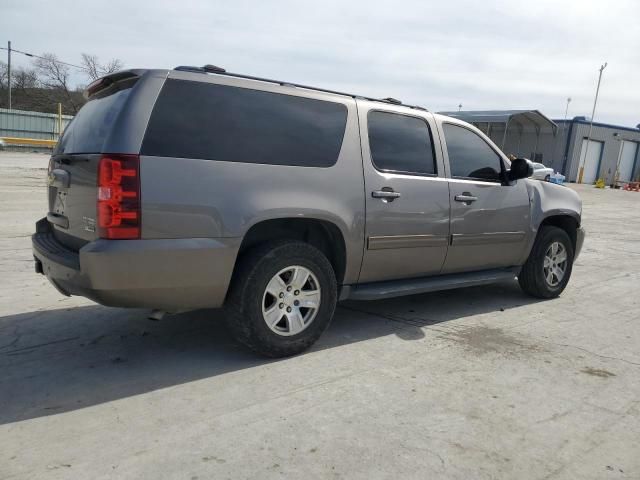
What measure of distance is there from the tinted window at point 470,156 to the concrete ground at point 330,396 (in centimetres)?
133

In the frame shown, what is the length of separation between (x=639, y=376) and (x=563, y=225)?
107 inches

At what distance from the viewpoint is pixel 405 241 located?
4.51 meters

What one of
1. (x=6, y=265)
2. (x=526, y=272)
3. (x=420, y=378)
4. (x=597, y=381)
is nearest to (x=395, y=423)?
(x=420, y=378)

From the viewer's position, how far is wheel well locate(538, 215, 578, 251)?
20.3 feet

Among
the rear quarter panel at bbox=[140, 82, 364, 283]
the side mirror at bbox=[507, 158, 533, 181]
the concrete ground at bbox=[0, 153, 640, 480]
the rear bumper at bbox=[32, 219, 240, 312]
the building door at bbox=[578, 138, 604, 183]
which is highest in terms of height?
the building door at bbox=[578, 138, 604, 183]

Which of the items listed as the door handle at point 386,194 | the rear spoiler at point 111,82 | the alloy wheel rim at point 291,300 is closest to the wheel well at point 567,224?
the door handle at point 386,194

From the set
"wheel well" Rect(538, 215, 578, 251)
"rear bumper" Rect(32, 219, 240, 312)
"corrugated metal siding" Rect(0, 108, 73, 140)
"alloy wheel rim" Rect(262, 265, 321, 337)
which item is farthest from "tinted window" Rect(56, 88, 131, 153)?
"corrugated metal siding" Rect(0, 108, 73, 140)

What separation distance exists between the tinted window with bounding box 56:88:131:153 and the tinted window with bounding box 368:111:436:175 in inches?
74.6

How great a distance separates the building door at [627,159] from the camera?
1666 inches

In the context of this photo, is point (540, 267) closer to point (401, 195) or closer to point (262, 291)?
point (401, 195)

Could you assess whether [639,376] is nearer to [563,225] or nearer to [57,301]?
[563,225]

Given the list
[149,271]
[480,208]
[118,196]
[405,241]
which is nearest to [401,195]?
[405,241]

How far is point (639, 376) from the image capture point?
12.8 ft

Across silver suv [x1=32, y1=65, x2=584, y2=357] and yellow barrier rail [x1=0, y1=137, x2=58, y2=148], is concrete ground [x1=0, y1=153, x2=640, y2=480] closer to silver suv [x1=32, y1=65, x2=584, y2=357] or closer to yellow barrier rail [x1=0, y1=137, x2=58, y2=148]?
silver suv [x1=32, y1=65, x2=584, y2=357]
